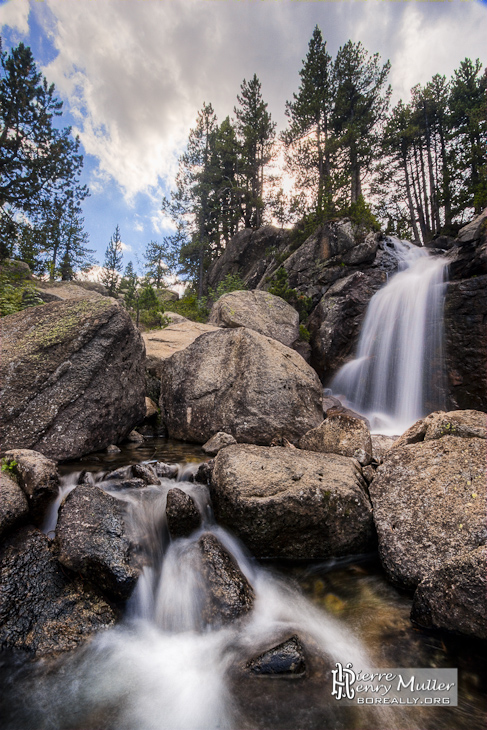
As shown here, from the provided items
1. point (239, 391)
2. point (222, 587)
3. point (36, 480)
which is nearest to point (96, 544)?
point (36, 480)

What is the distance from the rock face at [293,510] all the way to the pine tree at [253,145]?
88.7 feet

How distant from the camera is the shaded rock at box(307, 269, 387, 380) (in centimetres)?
1298

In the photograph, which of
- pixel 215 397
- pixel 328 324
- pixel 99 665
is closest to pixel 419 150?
pixel 328 324

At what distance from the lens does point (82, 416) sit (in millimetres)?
5926

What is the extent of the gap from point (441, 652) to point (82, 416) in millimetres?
5887

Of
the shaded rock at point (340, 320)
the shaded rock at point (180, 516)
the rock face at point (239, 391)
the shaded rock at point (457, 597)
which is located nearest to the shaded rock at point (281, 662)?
the shaded rock at point (457, 597)

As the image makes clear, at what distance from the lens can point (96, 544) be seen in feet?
10.9

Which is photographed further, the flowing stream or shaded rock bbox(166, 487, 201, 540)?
shaded rock bbox(166, 487, 201, 540)

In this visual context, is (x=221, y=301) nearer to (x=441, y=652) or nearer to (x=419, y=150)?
(x=441, y=652)

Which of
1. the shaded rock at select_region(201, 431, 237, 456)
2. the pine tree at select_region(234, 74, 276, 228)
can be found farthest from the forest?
the shaded rock at select_region(201, 431, 237, 456)

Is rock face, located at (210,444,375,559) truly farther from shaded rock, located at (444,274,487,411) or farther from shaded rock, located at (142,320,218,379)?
shaded rock, located at (444,274,487,411)

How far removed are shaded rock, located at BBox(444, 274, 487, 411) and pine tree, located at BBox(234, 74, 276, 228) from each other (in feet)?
69.4

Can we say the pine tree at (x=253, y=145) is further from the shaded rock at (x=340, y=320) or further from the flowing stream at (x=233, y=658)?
the flowing stream at (x=233, y=658)

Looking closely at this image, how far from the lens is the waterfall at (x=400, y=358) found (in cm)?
989
